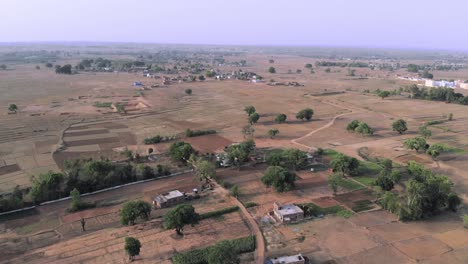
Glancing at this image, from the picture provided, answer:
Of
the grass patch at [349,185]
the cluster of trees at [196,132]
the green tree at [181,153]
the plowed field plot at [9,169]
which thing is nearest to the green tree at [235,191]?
the green tree at [181,153]

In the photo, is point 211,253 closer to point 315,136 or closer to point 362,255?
point 362,255

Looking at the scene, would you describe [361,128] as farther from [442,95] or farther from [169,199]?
[442,95]

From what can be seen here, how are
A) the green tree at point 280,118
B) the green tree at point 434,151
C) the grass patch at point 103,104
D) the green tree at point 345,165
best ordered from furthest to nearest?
the grass patch at point 103,104
the green tree at point 280,118
the green tree at point 434,151
the green tree at point 345,165

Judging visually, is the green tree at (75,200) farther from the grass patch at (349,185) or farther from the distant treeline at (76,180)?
the grass patch at (349,185)

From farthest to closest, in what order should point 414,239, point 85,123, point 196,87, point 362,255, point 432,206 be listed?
1. point 196,87
2. point 85,123
3. point 432,206
4. point 414,239
5. point 362,255

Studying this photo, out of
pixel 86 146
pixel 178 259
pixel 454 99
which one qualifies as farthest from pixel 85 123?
pixel 454 99

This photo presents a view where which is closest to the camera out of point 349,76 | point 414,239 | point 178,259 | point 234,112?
point 178,259

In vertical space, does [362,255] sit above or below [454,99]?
below

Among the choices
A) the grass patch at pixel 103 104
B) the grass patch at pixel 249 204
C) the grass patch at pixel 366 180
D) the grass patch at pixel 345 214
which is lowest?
the grass patch at pixel 249 204
